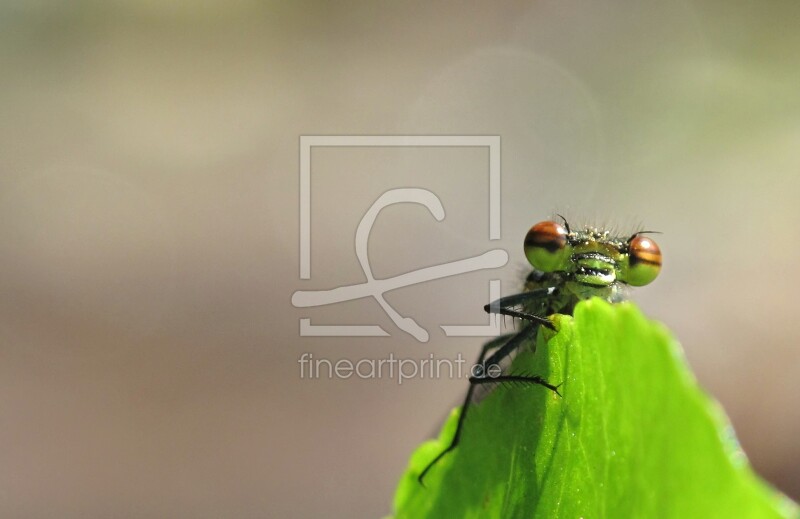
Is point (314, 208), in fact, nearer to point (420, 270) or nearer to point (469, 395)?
point (420, 270)

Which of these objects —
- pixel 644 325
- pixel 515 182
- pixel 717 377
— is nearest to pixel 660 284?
pixel 717 377

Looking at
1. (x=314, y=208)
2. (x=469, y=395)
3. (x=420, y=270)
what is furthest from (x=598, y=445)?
(x=314, y=208)

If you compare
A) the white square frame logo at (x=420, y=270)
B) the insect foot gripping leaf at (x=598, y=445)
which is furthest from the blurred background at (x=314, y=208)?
the insect foot gripping leaf at (x=598, y=445)

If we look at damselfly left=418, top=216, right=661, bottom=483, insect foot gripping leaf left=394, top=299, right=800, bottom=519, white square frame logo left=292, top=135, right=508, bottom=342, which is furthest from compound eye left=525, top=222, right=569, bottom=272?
white square frame logo left=292, top=135, right=508, bottom=342

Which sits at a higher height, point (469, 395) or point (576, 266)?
point (576, 266)

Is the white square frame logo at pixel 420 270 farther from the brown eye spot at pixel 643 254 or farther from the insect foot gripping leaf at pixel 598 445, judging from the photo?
the insect foot gripping leaf at pixel 598 445

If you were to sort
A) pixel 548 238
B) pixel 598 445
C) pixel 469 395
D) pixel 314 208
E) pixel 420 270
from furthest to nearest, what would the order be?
1. pixel 314 208
2. pixel 420 270
3. pixel 548 238
4. pixel 469 395
5. pixel 598 445
